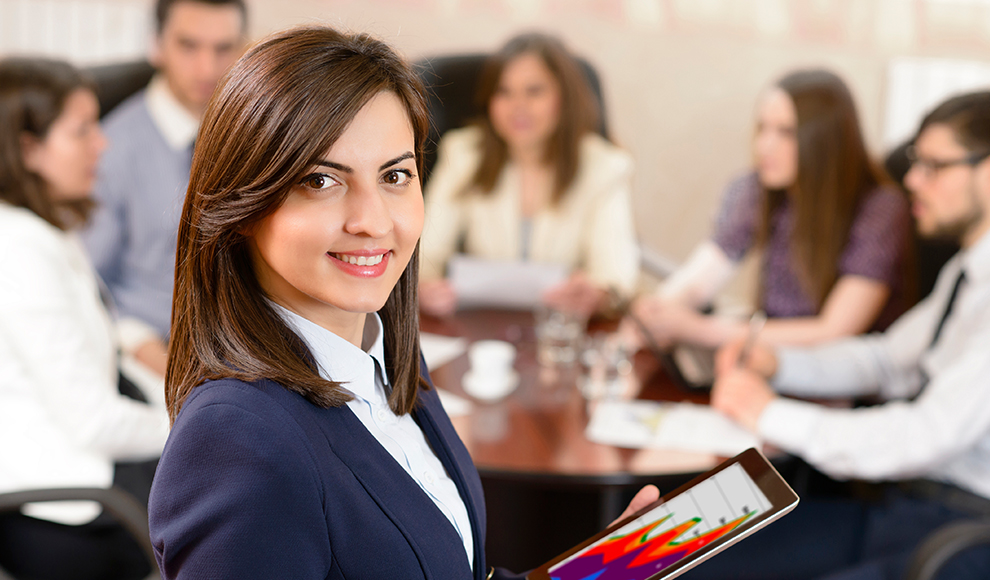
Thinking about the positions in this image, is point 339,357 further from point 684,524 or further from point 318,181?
point 684,524

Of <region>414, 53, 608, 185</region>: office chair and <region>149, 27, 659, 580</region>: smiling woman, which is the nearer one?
<region>149, 27, 659, 580</region>: smiling woman

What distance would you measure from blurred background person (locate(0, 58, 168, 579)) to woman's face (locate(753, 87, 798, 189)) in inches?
79.7

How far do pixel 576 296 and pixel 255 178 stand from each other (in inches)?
74.7

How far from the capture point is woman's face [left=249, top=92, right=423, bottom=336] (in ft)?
2.33

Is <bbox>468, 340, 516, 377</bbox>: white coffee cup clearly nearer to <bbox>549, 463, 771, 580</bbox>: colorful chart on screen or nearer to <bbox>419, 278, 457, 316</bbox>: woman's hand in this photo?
<bbox>419, 278, 457, 316</bbox>: woman's hand

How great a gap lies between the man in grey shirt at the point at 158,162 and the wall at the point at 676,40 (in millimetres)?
818

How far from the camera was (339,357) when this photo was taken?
2.71ft

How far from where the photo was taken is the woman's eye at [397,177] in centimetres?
76

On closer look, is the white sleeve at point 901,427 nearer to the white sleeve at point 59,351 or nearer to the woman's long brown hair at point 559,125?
the white sleeve at point 59,351

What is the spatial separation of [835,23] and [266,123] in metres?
3.59

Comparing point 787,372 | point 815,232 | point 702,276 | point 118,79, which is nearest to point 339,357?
point 787,372

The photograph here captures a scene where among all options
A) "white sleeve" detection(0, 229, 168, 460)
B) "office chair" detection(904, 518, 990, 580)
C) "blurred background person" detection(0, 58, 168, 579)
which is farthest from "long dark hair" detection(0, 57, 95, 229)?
"office chair" detection(904, 518, 990, 580)

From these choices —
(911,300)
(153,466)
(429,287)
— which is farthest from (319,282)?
(911,300)

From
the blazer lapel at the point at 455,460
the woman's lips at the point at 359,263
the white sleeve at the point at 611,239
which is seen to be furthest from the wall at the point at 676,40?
the woman's lips at the point at 359,263
